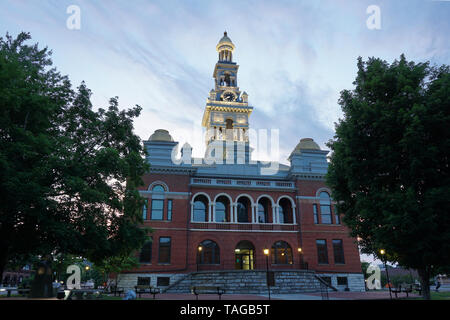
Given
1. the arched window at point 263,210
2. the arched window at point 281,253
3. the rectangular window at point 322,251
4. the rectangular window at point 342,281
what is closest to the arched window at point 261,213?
the arched window at point 263,210

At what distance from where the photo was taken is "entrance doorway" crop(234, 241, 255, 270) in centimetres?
3281

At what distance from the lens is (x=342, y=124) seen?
16.9 meters

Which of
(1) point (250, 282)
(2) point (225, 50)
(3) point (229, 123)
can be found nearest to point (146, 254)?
(1) point (250, 282)

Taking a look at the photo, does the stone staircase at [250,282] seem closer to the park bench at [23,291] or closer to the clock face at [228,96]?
the park bench at [23,291]

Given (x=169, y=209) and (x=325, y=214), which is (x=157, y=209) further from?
(x=325, y=214)

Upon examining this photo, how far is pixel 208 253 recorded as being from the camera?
32.0m

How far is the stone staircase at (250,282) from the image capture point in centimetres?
2573

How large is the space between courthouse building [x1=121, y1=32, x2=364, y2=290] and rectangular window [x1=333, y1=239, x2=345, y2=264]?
107 millimetres

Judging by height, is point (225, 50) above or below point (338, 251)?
above

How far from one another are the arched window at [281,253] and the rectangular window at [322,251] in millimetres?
3201

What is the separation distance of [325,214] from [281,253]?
7.11 meters

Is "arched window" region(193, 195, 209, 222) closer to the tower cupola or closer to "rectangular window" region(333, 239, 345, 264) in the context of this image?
"rectangular window" region(333, 239, 345, 264)
